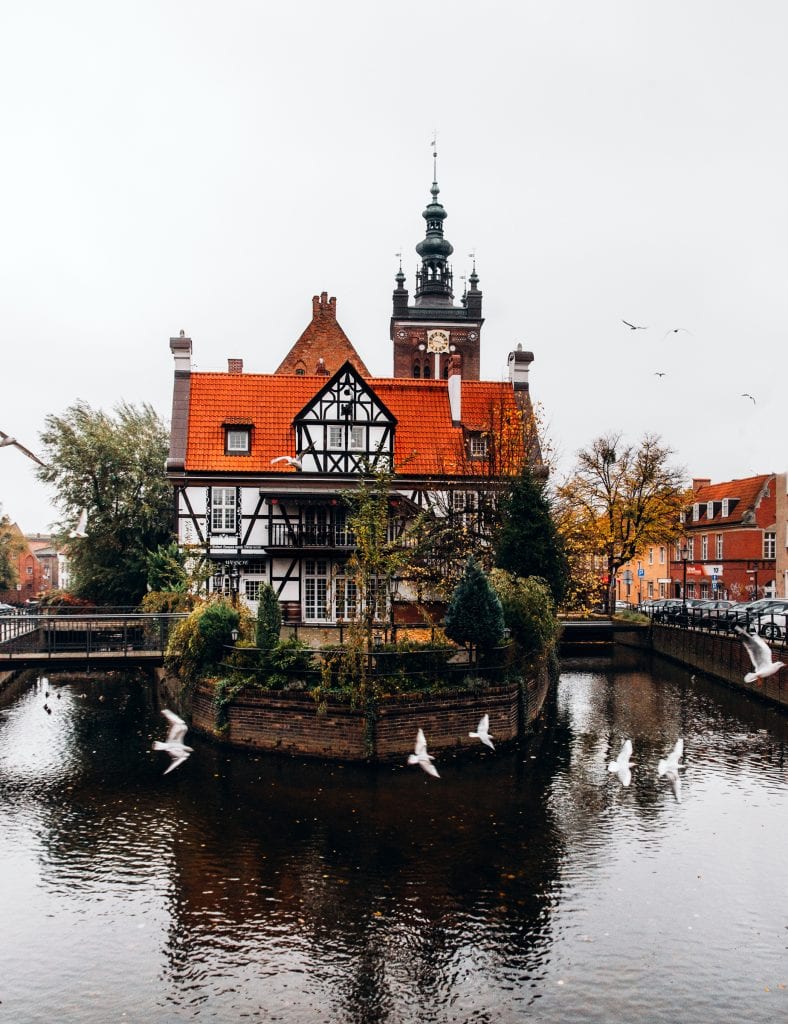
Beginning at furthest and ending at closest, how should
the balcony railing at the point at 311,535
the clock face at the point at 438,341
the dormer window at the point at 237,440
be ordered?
the clock face at the point at 438,341, the dormer window at the point at 237,440, the balcony railing at the point at 311,535

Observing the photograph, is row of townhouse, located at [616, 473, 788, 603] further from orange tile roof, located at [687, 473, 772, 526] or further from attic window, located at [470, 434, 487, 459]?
attic window, located at [470, 434, 487, 459]

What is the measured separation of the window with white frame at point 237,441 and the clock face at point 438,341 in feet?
101

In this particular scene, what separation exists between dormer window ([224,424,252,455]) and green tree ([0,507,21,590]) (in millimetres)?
48731

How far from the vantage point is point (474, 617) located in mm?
22906

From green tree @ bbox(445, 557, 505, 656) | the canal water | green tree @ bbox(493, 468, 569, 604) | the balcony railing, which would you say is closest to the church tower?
the balcony railing

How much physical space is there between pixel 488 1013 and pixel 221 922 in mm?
4267

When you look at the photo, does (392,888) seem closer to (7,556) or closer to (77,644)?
(77,644)

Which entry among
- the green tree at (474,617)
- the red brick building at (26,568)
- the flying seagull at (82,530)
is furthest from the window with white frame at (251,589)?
the red brick building at (26,568)

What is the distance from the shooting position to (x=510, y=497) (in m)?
33.5

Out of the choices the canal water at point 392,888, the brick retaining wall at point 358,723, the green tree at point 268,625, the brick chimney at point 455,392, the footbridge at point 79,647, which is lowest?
the canal water at point 392,888

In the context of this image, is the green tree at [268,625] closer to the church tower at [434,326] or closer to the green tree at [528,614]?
the green tree at [528,614]

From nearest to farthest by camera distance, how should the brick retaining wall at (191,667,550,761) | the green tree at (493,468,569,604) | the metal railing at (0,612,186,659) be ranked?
1. the brick retaining wall at (191,667,550,761)
2. the metal railing at (0,612,186,659)
3. the green tree at (493,468,569,604)

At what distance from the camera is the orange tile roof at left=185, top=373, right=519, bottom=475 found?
132ft

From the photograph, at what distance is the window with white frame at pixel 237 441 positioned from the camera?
40.8m
